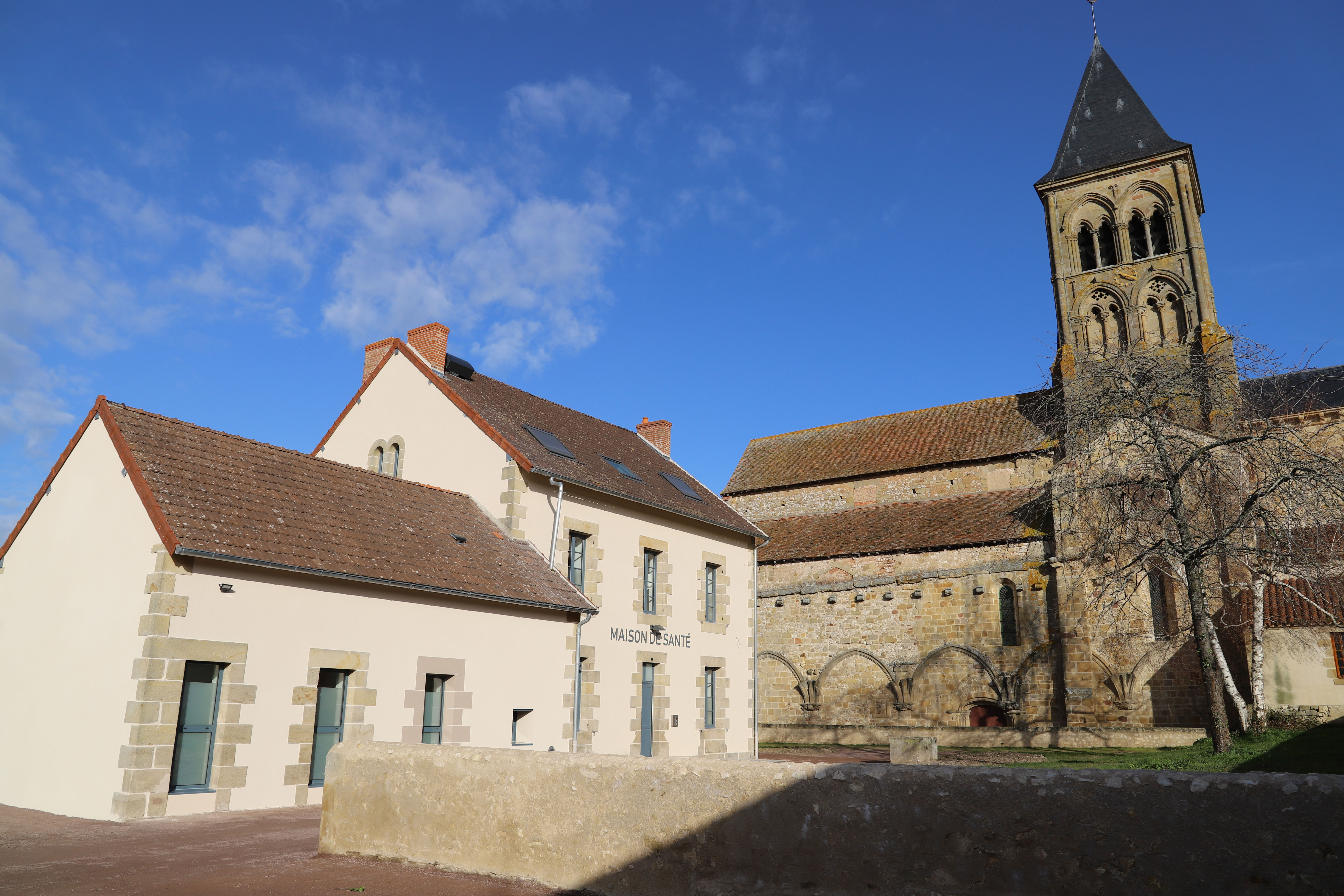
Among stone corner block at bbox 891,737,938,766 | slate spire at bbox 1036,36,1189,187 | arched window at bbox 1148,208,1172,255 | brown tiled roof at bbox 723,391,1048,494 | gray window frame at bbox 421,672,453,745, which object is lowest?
stone corner block at bbox 891,737,938,766

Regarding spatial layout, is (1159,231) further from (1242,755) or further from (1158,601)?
(1242,755)

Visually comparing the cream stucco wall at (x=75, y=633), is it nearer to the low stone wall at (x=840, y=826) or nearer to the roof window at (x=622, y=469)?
the low stone wall at (x=840, y=826)

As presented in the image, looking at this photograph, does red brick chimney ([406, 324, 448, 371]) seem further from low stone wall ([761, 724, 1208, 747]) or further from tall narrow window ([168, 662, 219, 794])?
low stone wall ([761, 724, 1208, 747])

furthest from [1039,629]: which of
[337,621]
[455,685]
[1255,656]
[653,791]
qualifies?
[653,791]

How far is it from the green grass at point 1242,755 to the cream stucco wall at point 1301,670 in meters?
1.16

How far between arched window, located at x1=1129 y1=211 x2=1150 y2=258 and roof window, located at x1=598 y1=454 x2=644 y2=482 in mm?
23569

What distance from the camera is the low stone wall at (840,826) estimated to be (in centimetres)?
390

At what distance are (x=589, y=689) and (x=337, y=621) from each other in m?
5.57

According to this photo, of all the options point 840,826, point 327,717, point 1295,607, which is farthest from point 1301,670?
point 327,717

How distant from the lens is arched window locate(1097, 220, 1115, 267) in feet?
107

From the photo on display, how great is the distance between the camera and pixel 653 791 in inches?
206

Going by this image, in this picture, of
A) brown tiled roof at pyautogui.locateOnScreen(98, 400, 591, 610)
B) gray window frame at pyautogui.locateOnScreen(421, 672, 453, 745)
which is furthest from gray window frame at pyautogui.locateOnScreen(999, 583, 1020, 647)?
gray window frame at pyautogui.locateOnScreen(421, 672, 453, 745)

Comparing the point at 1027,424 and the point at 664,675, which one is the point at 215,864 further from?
the point at 1027,424

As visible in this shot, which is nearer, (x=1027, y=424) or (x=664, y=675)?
(x=664, y=675)
